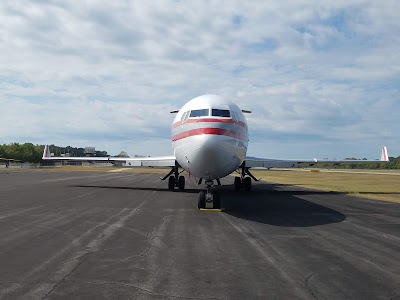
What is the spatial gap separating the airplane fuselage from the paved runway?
195 cm

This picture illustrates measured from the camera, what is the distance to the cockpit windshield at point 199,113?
16.4 m

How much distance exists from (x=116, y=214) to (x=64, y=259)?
7.25 metres

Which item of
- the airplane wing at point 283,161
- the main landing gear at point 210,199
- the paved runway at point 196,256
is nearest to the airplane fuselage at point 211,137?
the main landing gear at point 210,199

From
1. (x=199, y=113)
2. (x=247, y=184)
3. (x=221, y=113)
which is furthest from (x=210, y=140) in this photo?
(x=247, y=184)

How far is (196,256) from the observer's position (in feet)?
27.7

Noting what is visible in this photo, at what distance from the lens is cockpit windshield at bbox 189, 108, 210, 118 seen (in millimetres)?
16358

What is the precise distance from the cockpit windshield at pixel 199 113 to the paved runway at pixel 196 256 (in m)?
4.04

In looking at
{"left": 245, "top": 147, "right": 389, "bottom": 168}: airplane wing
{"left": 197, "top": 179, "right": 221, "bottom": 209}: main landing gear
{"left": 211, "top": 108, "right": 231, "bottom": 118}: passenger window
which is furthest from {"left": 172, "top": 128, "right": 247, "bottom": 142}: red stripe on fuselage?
{"left": 245, "top": 147, "right": 389, "bottom": 168}: airplane wing

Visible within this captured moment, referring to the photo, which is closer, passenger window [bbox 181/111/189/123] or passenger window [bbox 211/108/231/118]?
passenger window [bbox 211/108/231/118]

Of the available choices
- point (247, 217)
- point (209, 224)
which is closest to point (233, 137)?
point (247, 217)

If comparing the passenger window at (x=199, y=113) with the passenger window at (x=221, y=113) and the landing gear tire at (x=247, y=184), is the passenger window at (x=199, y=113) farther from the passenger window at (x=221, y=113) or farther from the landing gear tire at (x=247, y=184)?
the landing gear tire at (x=247, y=184)

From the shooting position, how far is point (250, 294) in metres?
6.00

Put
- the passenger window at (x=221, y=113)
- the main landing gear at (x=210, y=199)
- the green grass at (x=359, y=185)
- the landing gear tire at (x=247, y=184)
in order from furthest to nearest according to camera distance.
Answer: the landing gear tire at (x=247, y=184) < the green grass at (x=359, y=185) < the main landing gear at (x=210, y=199) < the passenger window at (x=221, y=113)

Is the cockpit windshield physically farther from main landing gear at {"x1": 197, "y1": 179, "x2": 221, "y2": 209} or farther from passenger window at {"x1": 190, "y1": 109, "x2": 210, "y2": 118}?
main landing gear at {"x1": 197, "y1": 179, "x2": 221, "y2": 209}
